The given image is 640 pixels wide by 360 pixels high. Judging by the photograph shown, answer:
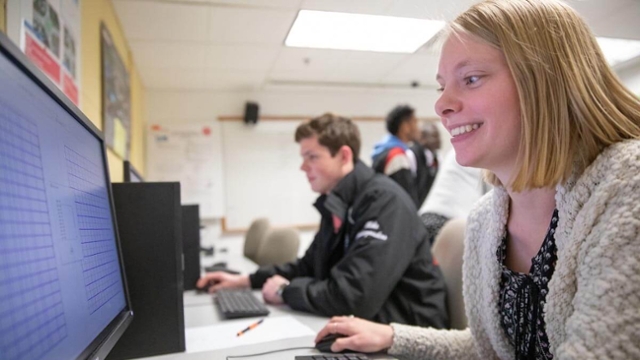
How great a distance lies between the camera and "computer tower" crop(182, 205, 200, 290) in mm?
1474

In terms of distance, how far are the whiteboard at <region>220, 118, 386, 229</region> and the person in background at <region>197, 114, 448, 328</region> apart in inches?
105

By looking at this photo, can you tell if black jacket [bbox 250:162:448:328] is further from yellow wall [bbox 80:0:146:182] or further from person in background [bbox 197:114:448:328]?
yellow wall [bbox 80:0:146:182]

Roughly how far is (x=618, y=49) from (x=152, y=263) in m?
1.05

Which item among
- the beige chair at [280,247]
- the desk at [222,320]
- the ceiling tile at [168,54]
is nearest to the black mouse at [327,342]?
the desk at [222,320]

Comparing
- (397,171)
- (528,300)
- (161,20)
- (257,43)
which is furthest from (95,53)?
(528,300)

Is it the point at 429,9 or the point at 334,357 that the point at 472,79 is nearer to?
the point at 429,9

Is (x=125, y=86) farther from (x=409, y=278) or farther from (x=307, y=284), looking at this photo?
(x=409, y=278)

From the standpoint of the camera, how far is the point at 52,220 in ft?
1.42

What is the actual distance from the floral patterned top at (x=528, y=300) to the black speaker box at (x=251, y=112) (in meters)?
3.45

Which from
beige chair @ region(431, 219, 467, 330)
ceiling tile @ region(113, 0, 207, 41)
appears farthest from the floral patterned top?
ceiling tile @ region(113, 0, 207, 41)

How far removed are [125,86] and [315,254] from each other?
1795 mm

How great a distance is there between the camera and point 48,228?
42 centimetres

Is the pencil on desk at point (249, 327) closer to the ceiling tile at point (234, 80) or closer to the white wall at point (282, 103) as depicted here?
the ceiling tile at point (234, 80)

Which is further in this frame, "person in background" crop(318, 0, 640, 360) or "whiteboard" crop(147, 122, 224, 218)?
"whiteboard" crop(147, 122, 224, 218)
